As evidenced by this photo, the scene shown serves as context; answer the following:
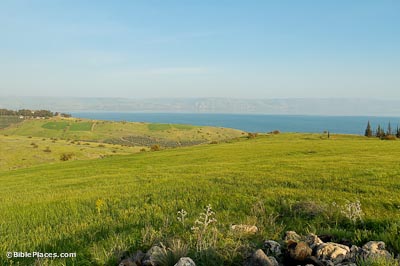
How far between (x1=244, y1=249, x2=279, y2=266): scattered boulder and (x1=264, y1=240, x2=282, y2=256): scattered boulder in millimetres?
545

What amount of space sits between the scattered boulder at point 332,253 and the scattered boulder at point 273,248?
768 millimetres

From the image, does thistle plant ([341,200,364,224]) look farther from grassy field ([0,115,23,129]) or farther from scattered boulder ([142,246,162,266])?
grassy field ([0,115,23,129])

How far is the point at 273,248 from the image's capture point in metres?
6.24

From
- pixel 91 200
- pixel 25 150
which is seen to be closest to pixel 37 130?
pixel 25 150

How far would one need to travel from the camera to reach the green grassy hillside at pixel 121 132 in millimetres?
146750

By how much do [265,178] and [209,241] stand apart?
956cm

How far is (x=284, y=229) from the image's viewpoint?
820 cm

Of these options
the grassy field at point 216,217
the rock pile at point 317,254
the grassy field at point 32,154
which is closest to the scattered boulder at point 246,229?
the grassy field at point 216,217

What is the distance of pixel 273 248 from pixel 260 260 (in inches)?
34.5

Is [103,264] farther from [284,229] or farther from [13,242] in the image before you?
[284,229]

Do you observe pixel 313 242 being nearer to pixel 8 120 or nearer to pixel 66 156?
pixel 66 156

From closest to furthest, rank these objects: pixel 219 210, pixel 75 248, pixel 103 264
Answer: pixel 103 264 → pixel 75 248 → pixel 219 210

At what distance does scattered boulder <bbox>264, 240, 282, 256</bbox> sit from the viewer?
20.1ft

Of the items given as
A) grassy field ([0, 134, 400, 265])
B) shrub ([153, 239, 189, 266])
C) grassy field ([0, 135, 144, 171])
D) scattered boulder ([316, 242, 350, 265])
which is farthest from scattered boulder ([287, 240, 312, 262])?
grassy field ([0, 135, 144, 171])
